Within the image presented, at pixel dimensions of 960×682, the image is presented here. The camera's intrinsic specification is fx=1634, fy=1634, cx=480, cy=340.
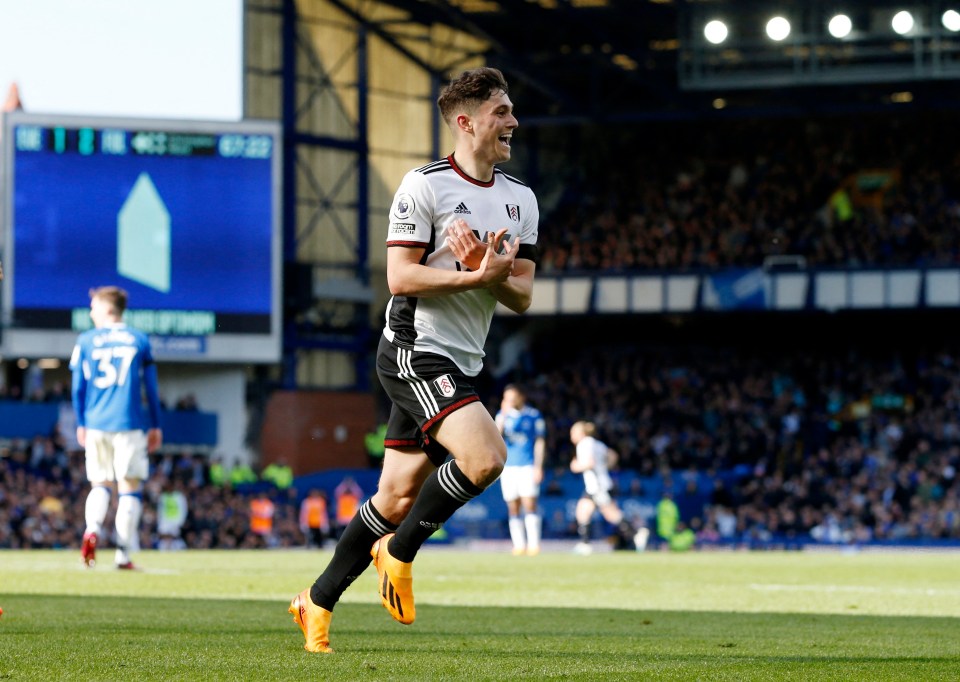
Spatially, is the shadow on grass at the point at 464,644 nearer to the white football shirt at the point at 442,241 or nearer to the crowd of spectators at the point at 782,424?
the white football shirt at the point at 442,241

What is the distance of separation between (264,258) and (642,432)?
1020 cm

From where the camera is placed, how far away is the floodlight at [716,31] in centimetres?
3447

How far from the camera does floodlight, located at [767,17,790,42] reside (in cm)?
3416

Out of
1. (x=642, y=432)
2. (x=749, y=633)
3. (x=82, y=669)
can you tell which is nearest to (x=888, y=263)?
(x=642, y=432)

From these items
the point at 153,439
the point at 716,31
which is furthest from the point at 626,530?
the point at 153,439

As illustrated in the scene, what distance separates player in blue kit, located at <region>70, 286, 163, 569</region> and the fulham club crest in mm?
6520

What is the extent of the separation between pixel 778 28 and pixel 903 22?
A: 8.39 feet

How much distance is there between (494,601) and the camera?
1100cm

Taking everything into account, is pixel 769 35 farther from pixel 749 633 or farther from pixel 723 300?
pixel 749 633

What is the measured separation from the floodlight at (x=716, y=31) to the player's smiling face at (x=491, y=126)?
1134 inches

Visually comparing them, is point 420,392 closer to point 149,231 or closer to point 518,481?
point 518,481

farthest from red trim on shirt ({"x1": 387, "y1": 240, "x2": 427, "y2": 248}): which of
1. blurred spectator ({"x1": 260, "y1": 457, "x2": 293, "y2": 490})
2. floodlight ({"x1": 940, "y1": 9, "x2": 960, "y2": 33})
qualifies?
blurred spectator ({"x1": 260, "y1": 457, "x2": 293, "y2": 490})

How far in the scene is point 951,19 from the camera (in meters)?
33.9

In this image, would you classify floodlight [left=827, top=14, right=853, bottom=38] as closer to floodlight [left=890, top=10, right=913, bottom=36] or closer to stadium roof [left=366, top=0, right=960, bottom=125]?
floodlight [left=890, top=10, right=913, bottom=36]
